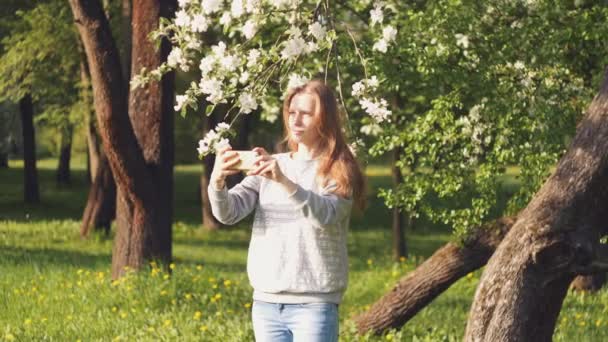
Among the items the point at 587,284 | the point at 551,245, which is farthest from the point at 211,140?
the point at 587,284

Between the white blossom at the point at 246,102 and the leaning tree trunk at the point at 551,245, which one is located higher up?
the white blossom at the point at 246,102

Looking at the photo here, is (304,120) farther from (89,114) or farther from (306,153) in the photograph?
(89,114)

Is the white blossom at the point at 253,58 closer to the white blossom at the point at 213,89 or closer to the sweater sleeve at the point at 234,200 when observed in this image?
the white blossom at the point at 213,89

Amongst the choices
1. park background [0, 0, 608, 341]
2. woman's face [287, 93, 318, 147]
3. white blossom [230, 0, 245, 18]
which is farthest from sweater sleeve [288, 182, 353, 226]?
park background [0, 0, 608, 341]

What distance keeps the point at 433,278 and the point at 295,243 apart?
491 centimetres

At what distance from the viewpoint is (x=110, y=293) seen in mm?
9438

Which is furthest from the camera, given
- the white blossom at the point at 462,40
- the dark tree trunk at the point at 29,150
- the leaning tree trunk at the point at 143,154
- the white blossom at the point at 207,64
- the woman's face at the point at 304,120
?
the dark tree trunk at the point at 29,150

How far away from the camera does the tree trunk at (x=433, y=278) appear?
879 centimetres

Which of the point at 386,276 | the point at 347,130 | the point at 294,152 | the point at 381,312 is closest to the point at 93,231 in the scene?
the point at 386,276

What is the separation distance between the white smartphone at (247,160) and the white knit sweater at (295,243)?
22 cm

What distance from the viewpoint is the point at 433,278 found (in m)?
8.90

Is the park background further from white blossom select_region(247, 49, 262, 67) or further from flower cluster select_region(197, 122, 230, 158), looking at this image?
flower cluster select_region(197, 122, 230, 158)

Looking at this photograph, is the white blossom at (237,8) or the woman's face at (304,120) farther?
the white blossom at (237,8)

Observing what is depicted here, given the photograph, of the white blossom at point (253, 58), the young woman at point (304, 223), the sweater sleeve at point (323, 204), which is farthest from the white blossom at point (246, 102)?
the sweater sleeve at point (323, 204)
